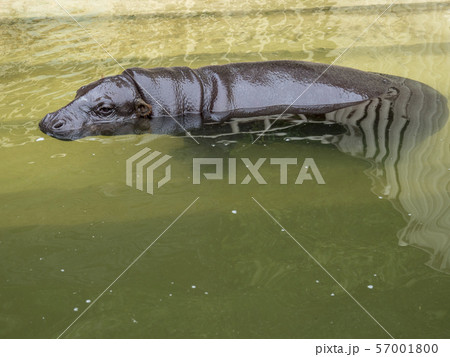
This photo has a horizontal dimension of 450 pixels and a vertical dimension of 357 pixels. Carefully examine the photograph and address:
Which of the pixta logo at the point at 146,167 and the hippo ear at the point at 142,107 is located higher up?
the hippo ear at the point at 142,107

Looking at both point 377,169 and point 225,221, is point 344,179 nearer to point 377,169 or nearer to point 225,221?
point 377,169

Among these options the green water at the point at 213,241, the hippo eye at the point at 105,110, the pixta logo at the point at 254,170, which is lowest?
the green water at the point at 213,241

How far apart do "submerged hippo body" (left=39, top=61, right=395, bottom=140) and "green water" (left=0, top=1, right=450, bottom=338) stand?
27 centimetres

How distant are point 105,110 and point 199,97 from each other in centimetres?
95

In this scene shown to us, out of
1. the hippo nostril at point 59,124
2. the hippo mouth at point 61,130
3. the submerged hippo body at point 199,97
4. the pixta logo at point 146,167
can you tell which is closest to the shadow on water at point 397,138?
the submerged hippo body at point 199,97

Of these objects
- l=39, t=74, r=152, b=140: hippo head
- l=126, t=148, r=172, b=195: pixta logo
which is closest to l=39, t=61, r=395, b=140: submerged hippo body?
l=39, t=74, r=152, b=140: hippo head

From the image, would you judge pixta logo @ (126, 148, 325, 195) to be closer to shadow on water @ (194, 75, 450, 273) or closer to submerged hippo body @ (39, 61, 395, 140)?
shadow on water @ (194, 75, 450, 273)

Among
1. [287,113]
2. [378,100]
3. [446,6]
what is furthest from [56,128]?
[446,6]

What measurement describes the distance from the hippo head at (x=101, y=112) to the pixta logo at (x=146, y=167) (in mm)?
508

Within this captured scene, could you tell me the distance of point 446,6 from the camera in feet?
31.8

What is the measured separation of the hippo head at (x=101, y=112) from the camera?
224 inches

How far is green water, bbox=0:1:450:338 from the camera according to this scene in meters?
3.35

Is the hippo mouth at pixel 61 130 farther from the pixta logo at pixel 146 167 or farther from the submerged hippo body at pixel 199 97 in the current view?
the pixta logo at pixel 146 167

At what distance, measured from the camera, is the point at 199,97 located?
594 centimetres
